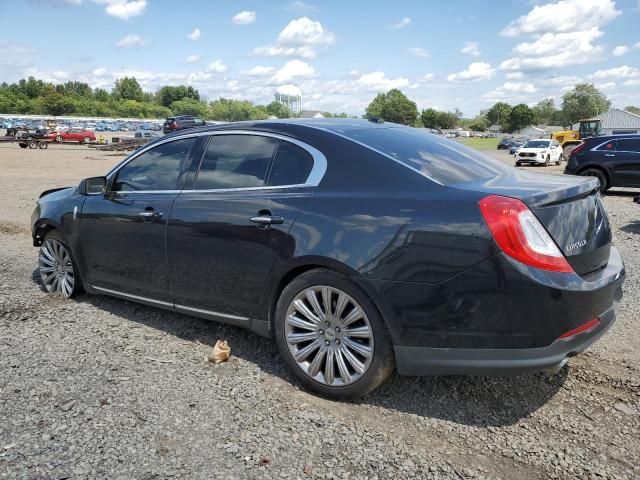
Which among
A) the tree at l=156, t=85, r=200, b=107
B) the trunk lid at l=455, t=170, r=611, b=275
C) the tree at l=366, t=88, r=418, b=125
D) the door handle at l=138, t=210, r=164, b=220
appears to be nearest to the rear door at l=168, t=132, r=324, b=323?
the door handle at l=138, t=210, r=164, b=220

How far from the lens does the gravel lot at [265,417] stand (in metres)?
2.66

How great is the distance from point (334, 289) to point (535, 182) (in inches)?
54.2

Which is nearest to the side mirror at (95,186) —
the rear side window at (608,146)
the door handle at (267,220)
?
the door handle at (267,220)

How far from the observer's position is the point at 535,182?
10.6 feet

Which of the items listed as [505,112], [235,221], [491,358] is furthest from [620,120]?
[491,358]

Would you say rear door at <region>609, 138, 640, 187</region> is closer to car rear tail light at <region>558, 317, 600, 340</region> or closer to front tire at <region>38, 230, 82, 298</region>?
car rear tail light at <region>558, 317, 600, 340</region>

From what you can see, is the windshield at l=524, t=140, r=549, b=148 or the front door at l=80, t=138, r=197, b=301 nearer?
the front door at l=80, t=138, r=197, b=301

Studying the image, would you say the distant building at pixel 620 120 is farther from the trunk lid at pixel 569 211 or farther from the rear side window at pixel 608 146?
the trunk lid at pixel 569 211

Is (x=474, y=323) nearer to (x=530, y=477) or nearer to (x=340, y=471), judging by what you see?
(x=530, y=477)

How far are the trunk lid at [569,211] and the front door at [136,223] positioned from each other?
2279 millimetres

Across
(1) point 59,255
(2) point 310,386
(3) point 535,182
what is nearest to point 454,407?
(2) point 310,386

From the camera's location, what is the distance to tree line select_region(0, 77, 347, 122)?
134625 mm

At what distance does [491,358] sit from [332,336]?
3.04 ft

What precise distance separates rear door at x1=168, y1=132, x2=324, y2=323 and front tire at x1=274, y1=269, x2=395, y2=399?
0.26m
